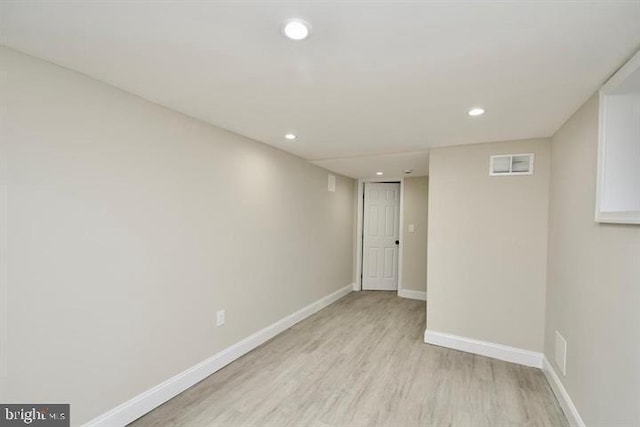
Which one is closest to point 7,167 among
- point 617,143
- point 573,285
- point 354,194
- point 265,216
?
point 265,216

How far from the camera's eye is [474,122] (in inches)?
97.0

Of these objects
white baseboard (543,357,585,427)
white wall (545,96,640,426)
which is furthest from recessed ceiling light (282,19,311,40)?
white baseboard (543,357,585,427)

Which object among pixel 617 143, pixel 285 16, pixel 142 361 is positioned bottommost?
pixel 142 361

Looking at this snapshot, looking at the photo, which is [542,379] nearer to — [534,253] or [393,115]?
[534,253]

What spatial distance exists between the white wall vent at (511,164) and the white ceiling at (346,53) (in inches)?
23.9

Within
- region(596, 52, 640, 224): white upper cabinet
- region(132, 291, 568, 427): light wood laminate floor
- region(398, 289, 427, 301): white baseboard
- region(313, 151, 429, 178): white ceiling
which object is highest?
region(313, 151, 429, 178): white ceiling

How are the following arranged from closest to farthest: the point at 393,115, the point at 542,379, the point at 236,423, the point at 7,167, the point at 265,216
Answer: the point at 7,167 → the point at 236,423 → the point at 393,115 → the point at 542,379 → the point at 265,216

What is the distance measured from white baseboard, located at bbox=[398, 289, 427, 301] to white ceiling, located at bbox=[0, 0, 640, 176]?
3485mm

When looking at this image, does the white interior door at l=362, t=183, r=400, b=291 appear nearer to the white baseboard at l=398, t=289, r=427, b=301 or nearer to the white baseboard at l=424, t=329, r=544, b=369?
the white baseboard at l=398, t=289, r=427, b=301

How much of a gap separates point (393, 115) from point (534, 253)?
6.52 ft

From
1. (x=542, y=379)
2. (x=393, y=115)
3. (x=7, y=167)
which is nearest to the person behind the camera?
(x=7, y=167)

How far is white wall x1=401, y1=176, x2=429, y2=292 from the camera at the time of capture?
16.9ft

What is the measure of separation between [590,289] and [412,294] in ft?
11.4

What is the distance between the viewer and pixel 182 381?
2.39m
